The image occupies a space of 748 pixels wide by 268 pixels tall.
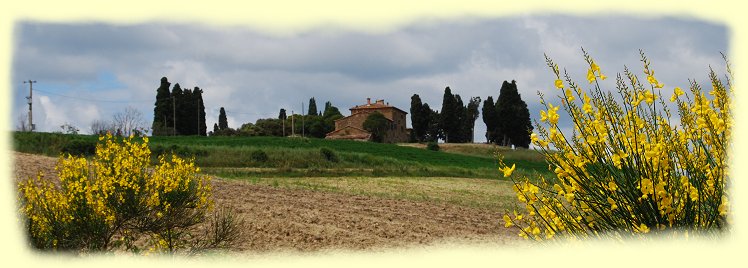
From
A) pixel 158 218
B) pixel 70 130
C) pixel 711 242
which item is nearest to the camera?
pixel 711 242

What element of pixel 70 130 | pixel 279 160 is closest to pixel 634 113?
pixel 279 160

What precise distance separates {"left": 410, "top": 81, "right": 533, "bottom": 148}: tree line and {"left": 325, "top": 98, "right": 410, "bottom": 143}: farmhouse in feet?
26.9

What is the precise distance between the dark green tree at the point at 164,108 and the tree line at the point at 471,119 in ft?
118

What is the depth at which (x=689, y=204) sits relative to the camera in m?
4.05

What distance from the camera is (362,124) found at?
317 feet

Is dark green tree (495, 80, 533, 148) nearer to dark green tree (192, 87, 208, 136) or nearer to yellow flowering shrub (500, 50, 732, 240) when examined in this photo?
dark green tree (192, 87, 208, 136)

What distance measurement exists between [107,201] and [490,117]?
72.1m

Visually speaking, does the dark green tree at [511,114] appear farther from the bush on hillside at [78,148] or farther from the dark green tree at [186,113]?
the bush on hillside at [78,148]

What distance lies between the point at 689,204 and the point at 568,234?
2.81 feet

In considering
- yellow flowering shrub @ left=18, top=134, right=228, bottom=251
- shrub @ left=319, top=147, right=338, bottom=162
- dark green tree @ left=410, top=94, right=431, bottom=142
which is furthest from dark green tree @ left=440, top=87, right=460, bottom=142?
yellow flowering shrub @ left=18, top=134, right=228, bottom=251

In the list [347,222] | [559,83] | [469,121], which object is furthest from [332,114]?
[559,83]

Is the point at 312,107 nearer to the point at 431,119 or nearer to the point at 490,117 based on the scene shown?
the point at 431,119

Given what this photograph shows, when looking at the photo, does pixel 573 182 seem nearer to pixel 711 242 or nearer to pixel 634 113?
pixel 634 113

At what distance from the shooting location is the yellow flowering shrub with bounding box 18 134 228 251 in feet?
27.4
